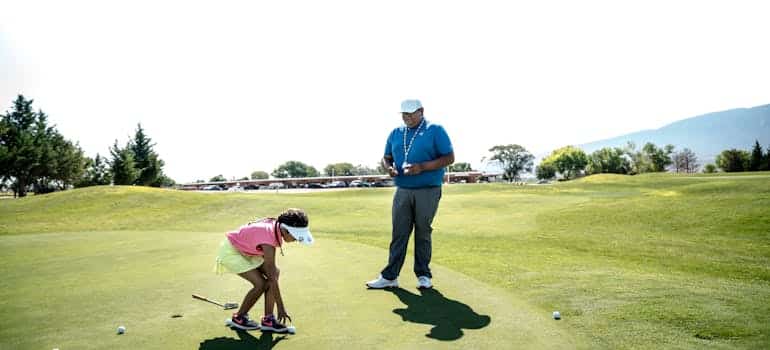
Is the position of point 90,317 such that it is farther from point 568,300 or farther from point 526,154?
point 526,154

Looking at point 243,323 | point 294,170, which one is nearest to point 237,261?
point 243,323

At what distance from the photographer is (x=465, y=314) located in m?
5.02

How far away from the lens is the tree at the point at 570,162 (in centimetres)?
14600

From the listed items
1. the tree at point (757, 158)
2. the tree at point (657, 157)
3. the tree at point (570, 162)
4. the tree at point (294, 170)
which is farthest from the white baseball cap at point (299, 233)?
the tree at point (294, 170)

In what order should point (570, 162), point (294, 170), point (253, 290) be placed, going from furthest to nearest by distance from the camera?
1. point (294, 170)
2. point (570, 162)
3. point (253, 290)

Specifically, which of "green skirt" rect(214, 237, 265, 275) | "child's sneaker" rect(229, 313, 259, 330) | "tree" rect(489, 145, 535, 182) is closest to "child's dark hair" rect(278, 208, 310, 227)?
"green skirt" rect(214, 237, 265, 275)

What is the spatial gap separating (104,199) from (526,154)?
161690 millimetres

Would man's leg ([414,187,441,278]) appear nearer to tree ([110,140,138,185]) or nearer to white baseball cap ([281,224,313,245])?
white baseball cap ([281,224,313,245])

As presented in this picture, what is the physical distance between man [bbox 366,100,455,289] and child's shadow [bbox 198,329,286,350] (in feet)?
6.81

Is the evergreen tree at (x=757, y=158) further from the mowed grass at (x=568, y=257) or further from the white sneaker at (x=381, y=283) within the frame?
the white sneaker at (x=381, y=283)

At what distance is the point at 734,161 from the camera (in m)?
97.4

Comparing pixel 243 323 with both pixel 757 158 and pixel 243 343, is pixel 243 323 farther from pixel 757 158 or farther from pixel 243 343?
pixel 757 158

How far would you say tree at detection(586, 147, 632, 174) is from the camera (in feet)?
423

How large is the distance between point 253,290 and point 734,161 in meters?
117
